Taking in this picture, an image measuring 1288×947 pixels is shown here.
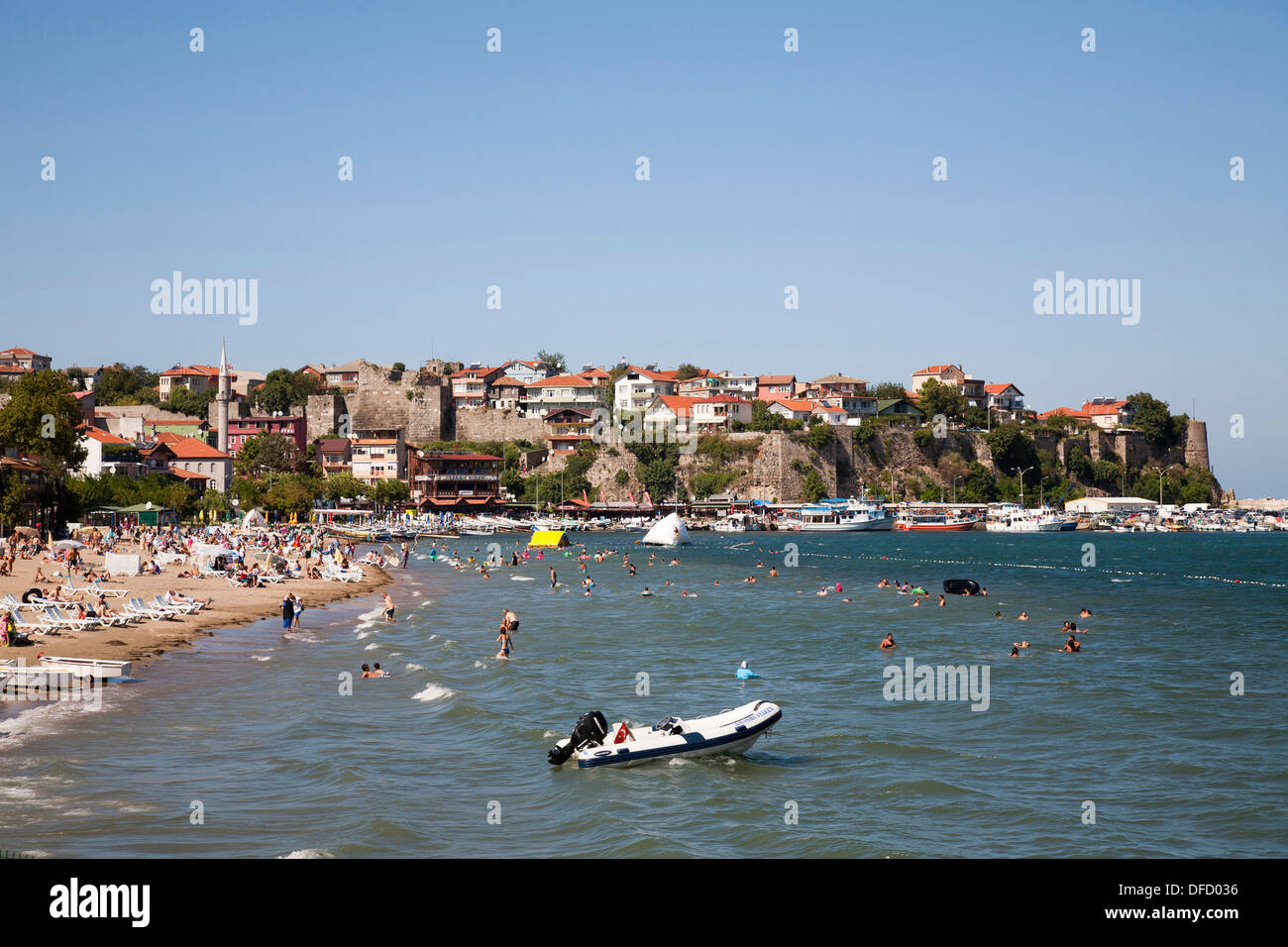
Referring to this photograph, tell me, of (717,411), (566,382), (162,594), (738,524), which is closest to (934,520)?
(738,524)

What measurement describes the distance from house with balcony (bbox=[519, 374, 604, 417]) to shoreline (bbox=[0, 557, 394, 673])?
83050 mm

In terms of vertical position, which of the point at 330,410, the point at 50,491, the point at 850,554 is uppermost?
the point at 330,410

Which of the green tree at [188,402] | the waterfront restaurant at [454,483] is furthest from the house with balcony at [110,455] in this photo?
the green tree at [188,402]

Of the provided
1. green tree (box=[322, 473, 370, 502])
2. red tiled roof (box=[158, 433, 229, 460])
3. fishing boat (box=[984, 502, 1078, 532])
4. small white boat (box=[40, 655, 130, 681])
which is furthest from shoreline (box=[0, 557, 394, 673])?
fishing boat (box=[984, 502, 1078, 532])

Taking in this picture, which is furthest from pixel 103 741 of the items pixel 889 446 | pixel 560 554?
pixel 889 446

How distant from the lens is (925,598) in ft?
179

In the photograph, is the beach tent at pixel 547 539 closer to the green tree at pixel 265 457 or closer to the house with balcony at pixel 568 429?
the house with balcony at pixel 568 429

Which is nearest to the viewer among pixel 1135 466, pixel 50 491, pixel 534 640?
pixel 534 640

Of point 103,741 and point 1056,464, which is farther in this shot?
Answer: point 1056,464

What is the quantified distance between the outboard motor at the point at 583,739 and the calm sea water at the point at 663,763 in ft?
1.04

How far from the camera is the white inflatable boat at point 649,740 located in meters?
20.2

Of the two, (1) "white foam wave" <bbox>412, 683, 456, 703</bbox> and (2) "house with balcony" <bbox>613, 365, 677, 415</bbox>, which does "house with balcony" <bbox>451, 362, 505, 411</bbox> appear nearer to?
(2) "house with balcony" <bbox>613, 365, 677, 415</bbox>

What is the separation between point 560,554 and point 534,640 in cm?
5049
